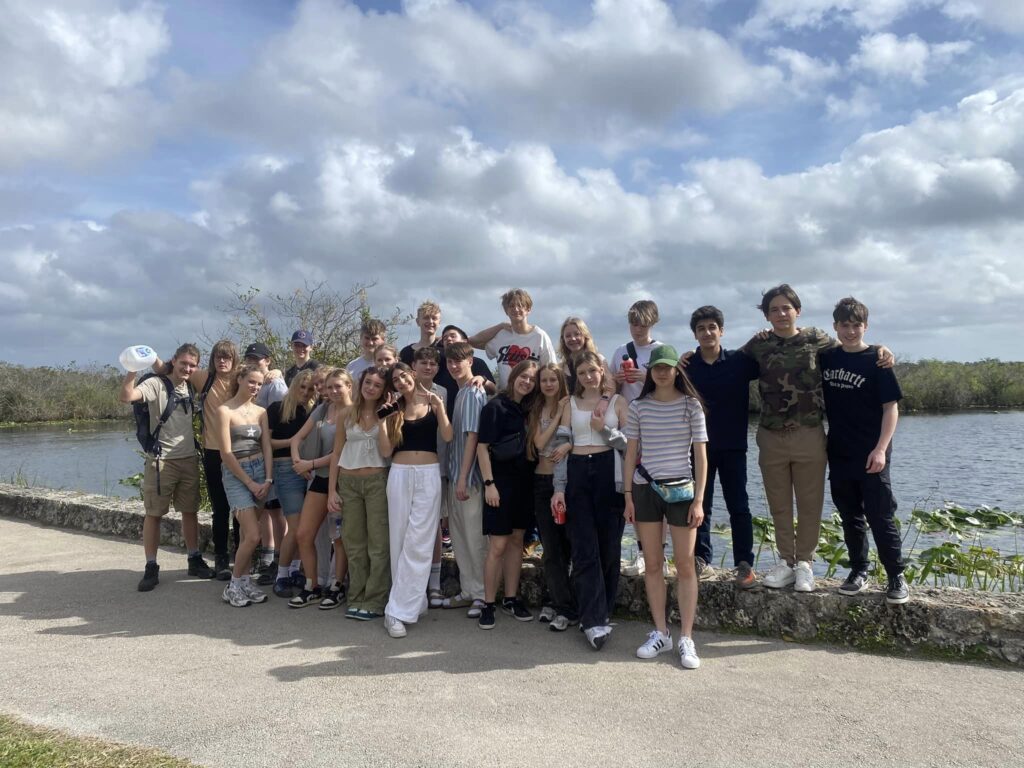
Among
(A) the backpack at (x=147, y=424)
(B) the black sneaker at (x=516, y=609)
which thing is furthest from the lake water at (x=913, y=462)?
(A) the backpack at (x=147, y=424)

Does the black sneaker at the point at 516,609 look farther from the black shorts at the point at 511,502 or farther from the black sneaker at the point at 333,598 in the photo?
the black sneaker at the point at 333,598

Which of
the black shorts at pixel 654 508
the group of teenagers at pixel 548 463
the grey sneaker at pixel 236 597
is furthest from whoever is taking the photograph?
the grey sneaker at pixel 236 597

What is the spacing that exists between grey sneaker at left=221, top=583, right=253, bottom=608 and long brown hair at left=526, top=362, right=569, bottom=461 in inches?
93.6

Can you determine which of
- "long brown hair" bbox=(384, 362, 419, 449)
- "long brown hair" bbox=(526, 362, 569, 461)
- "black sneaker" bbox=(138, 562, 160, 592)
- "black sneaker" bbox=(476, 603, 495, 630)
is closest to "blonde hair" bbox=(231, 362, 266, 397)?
"long brown hair" bbox=(384, 362, 419, 449)

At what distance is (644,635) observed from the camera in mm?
4523

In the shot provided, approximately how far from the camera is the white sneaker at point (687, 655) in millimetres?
3988

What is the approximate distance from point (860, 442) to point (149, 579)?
5388mm

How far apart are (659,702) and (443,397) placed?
2580 mm

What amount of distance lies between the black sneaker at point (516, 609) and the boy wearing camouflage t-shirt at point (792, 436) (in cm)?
162

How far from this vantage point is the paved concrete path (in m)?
3.07

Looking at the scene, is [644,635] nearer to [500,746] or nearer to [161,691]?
[500,746]

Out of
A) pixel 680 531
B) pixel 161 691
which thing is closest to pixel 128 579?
pixel 161 691

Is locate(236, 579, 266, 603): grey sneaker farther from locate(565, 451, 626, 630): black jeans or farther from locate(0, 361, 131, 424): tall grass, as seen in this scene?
locate(0, 361, 131, 424): tall grass

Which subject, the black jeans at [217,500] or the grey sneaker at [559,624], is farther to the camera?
the black jeans at [217,500]
